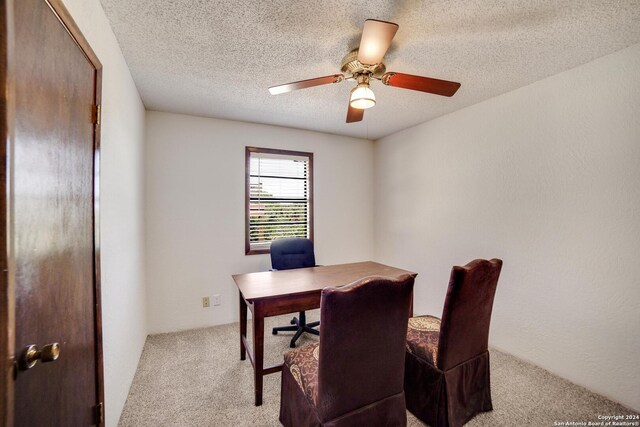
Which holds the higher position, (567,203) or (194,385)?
(567,203)

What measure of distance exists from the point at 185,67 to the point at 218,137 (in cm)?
120

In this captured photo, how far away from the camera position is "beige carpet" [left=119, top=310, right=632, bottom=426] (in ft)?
5.81

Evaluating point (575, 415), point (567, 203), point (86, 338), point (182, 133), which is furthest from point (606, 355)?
point (182, 133)

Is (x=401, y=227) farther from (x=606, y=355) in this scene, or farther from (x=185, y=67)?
(x=185, y=67)

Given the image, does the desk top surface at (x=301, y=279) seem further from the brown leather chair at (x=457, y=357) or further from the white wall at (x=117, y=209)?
the white wall at (x=117, y=209)

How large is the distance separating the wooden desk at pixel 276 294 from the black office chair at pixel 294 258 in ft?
1.49

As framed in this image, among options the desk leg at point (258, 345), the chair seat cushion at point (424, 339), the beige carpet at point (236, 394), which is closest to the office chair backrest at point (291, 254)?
the beige carpet at point (236, 394)

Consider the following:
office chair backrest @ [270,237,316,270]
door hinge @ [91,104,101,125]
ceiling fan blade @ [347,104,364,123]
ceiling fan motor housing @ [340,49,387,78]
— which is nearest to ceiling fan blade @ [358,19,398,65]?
ceiling fan motor housing @ [340,49,387,78]

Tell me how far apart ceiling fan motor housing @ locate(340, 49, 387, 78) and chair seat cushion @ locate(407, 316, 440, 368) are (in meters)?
1.82

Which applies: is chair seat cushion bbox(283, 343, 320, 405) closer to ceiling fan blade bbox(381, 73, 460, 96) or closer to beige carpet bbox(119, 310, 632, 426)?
beige carpet bbox(119, 310, 632, 426)

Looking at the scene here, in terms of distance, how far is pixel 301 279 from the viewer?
2.34m

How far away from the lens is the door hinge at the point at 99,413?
1.32 m

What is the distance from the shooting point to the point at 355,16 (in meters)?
1.55

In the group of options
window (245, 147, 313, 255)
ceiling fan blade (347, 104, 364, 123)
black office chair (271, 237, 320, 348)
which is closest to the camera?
ceiling fan blade (347, 104, 364, 123)
